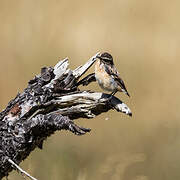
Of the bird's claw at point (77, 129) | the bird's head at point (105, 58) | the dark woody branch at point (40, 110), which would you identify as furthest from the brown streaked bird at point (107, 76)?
the bird's claw at point (77, 129)

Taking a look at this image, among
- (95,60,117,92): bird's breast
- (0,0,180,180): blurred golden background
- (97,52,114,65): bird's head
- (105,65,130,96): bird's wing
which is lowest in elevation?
(95,60,117,92): bird's breast

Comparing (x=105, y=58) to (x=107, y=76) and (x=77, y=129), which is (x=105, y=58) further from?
(x=77, y=129)

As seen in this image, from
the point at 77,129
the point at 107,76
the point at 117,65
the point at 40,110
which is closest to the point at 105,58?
the point at 107,76

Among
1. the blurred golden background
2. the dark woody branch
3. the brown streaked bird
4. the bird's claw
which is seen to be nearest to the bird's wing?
the brown streaked bird

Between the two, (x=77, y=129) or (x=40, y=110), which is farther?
(x=40, y=110)

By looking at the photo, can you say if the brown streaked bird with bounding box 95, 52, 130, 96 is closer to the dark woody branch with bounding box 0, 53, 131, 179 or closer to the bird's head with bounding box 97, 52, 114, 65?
the bird's head with bounding box 97, 52, 114, 65

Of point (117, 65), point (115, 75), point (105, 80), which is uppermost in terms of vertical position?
point (117, 65)
